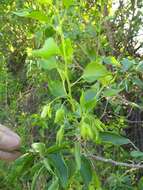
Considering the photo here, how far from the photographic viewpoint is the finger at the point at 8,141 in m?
1.08

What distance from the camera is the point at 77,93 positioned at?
7.29 ft

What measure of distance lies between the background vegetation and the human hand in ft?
0.10

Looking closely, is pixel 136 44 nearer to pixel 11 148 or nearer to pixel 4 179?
pixel 4 179

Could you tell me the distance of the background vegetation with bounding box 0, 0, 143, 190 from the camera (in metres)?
1.04

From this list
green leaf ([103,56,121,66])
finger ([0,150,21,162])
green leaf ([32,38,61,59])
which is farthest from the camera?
green leaf ([103,56,121,66])

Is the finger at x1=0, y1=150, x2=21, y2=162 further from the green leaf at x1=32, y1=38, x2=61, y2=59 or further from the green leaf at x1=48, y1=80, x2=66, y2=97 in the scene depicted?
the green leaf at x1=32, y1=38, x2=61, y2=59

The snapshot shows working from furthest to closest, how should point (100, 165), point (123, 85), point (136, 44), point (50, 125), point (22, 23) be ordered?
point (22, 23)
point (136, 44)
point (50, 125)
point (100, 165)
point (123, 85)

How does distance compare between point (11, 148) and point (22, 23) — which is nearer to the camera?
point (11, 148)

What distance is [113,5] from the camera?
260 centimetres

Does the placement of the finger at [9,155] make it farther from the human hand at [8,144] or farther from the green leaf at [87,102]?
the green leaf at [87,102]

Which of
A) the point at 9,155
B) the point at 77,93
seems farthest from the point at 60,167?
the point at 77,93

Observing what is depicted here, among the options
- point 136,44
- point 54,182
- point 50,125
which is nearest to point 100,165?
point 50,125

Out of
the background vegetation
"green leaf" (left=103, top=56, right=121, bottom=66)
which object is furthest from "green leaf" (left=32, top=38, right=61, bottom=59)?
"green leaf" (left=103, top=56, right=121, bottom=66)

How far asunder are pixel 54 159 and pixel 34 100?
61.2 inches
